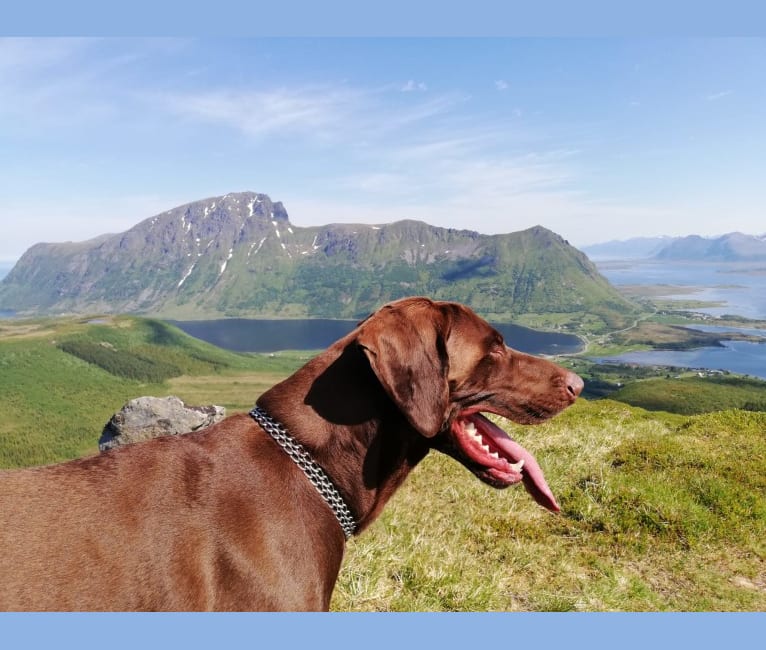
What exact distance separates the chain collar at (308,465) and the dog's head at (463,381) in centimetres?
59

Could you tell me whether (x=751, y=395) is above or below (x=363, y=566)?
below

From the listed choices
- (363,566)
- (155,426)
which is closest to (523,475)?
(363,566)

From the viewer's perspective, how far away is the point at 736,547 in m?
6.95

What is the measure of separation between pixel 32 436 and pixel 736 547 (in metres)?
163

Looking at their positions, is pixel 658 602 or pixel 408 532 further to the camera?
pixel 408 532

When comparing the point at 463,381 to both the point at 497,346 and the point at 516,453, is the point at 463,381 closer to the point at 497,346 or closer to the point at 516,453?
the point at 497,346

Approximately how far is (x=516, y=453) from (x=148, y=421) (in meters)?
9.02

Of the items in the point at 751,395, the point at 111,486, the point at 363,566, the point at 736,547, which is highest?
the point at 111,486

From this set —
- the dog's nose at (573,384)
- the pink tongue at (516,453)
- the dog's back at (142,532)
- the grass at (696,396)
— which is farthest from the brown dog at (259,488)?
the grass at (696,396)

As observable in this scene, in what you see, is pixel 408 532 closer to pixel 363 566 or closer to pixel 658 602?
pixel 363 566

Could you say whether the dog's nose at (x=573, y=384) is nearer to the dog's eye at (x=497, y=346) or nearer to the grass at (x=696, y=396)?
the dog's eye at (x=497, y=346)

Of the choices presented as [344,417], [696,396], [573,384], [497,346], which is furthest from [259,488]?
[696,396]

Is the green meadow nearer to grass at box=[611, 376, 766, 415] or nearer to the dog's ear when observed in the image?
the dog's ear

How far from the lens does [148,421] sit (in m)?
10.9
